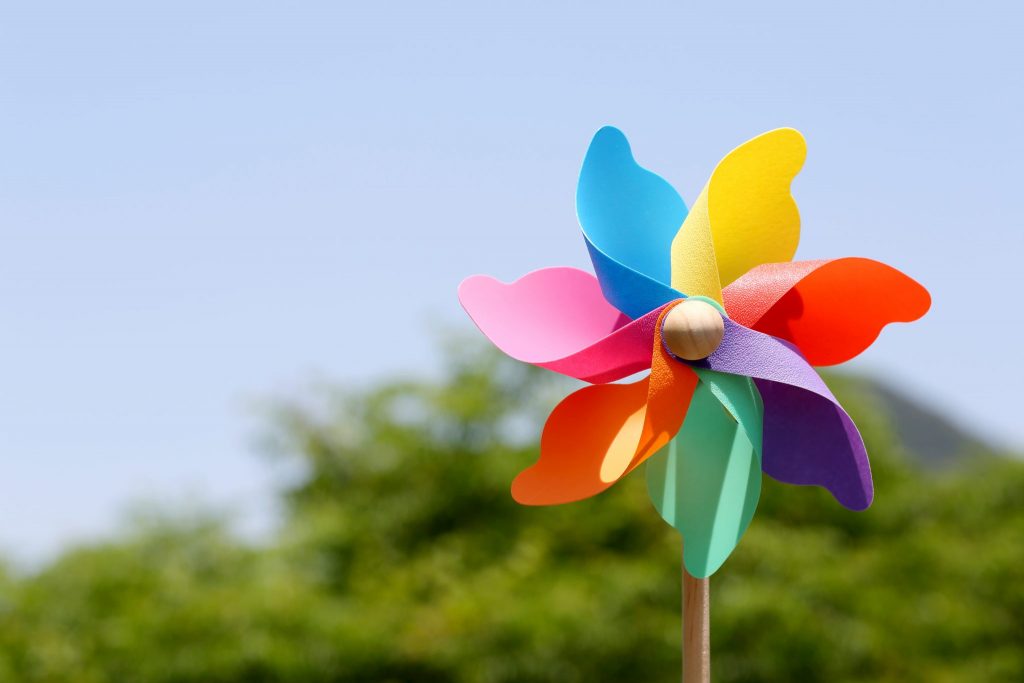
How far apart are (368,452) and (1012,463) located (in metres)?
2.48

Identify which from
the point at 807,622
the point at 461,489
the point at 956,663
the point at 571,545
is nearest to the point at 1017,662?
the point at 956,663

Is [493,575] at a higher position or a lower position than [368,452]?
lower

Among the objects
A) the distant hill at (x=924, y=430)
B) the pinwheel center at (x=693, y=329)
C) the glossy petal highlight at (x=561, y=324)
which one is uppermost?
the distant hill at (x=924, y=430)

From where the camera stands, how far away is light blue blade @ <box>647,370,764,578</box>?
1161 millimetres

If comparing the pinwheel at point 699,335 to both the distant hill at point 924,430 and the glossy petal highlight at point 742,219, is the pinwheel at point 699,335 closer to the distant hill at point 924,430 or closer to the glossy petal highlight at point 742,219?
the glossy petal highlight at point 742,219

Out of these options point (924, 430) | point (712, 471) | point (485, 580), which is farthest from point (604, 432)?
point (924, 430)

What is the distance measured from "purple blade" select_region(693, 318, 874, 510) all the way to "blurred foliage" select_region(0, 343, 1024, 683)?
1.98 m

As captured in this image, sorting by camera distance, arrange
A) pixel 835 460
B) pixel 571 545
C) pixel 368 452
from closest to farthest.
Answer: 1. pixel 835 460
2. pixel 571 545
3. pixel 368 452

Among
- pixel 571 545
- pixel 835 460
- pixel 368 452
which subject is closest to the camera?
pixel 835 460

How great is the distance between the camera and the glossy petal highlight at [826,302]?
119cm

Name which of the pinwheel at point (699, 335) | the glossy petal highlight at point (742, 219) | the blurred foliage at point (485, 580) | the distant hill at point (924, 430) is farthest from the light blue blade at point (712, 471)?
the distant hill at point (924, 430)

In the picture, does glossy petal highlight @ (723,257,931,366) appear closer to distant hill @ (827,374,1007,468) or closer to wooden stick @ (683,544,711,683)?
wooden stick @ (683,544,711,683)

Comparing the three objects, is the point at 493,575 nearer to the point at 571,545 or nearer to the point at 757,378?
the point at 571,545

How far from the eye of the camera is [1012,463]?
14.2ft
